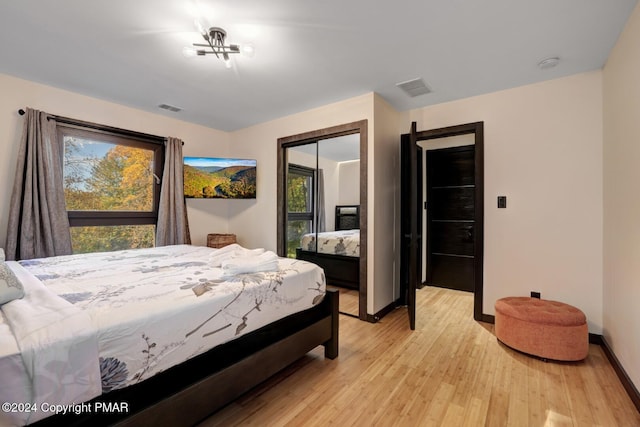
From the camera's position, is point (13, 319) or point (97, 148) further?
point (97, 148)

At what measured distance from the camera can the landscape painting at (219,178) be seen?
3.99 m

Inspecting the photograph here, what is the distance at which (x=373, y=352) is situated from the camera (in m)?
2.42

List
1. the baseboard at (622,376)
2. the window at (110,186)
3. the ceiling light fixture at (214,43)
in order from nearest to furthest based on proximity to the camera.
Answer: the baseboard at (622,376), the ceiling light fixture at (214,43), the window at (110,186)

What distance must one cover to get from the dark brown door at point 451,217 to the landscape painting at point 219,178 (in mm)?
2853

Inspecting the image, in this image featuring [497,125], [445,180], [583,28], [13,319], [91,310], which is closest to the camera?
[13,319]

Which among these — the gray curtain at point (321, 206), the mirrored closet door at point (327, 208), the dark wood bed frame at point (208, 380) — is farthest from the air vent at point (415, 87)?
the dark wood bed frame at point (208, 380)

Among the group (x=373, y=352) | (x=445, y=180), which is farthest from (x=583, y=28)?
(x=373, y=352)

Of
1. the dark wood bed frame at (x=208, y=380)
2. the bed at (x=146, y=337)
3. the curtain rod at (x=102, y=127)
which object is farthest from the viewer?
the curtain rod at (x=102, y=127)

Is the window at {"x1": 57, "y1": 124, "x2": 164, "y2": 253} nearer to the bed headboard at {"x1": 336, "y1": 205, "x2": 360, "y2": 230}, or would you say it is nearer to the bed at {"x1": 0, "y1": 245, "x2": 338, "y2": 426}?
the bed at {"x1": 0, "y1": 245, "x2": 338, "y2": 426}

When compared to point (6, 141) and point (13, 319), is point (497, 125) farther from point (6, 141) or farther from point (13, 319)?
point (6, 141)

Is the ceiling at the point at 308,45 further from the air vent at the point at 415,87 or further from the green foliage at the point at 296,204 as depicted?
the green foliage at the point at 296,204

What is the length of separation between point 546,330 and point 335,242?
2184mm

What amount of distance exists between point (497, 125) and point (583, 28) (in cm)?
111

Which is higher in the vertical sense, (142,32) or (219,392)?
(142,32)
